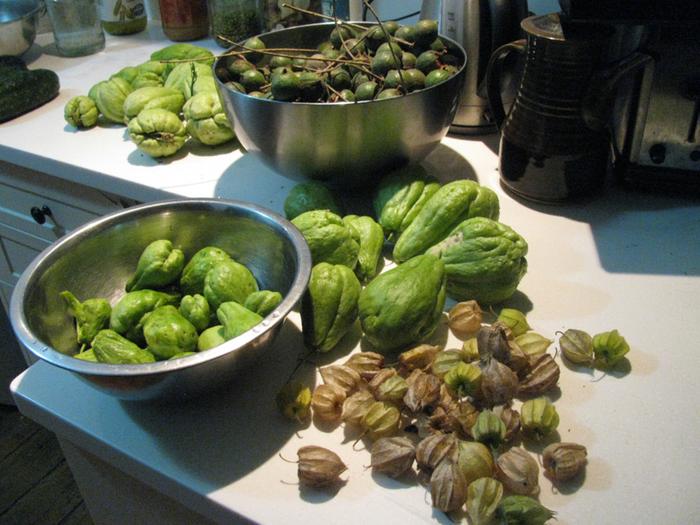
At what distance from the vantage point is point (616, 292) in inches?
27.4

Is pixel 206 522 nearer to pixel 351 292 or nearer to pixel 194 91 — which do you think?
pixel 351 292

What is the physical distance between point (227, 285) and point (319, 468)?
0.22 metres

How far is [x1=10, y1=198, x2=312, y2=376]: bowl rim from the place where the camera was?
0.48 m

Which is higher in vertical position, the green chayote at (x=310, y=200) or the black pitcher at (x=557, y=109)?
the black pitcher at (x=557, y=109)

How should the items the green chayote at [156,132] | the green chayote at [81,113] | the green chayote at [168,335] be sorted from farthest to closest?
the green chayote at [81,113], the green chayote at [156,132], the green chayote at [168,335]

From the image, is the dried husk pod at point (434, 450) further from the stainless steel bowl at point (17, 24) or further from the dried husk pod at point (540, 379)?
the stainless steel bowl at point (17, 24)

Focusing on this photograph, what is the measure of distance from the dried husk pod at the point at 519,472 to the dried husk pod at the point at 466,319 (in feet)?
0.55

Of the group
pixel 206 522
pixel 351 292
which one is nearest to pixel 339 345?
pixel 351 292

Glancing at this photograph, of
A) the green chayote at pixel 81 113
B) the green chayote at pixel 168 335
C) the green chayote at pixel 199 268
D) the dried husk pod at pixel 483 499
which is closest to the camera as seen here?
the dried husk pod at pixel 483 499

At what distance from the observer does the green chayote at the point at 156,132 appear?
98cm

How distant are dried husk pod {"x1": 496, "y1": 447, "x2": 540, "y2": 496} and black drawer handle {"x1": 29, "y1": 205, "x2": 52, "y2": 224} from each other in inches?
38.7

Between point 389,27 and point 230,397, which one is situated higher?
point 389,27

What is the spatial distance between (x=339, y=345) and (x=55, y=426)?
29cm

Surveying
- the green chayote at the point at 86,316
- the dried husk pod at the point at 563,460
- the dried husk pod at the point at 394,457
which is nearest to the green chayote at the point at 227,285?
the green chayote at the point at 86,316
